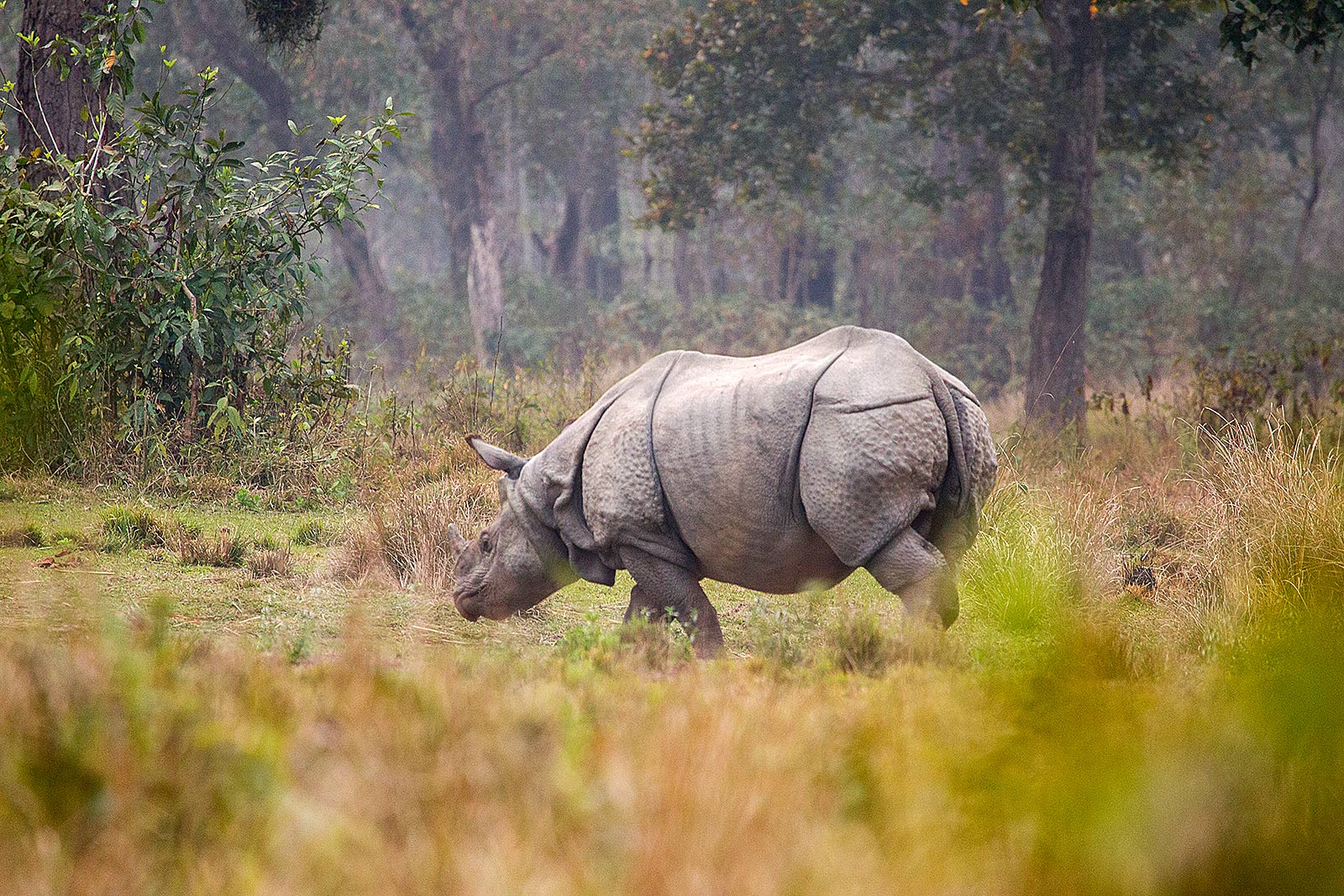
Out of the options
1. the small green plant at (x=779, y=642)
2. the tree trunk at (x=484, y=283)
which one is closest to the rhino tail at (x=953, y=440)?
the small green plant at (x=779, y=642)

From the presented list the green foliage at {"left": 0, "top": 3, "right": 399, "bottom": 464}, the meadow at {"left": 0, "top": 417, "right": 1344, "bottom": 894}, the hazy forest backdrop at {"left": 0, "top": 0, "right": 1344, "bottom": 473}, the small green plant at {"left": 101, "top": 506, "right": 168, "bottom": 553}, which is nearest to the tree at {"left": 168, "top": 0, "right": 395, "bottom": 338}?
the hazy forest backdrop at {"left": 0, "top": 0, "right": 1344, "bottom": 473}

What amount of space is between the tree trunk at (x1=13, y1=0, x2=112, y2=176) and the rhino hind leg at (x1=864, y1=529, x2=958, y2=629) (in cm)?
682

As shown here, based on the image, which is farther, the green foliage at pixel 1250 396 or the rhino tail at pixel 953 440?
the green foliage at pixel 1250 396

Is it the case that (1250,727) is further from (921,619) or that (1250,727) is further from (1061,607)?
(921,619)

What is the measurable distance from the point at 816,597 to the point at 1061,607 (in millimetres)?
1167

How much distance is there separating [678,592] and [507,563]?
920mm

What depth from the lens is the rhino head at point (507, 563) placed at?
6.00 meters

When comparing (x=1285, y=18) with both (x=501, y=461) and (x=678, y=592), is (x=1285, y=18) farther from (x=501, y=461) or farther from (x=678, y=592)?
(x=501, y=461)

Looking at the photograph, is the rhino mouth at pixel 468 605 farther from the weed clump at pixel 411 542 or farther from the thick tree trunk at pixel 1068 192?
the thick tree trunk at pixel 1068 192

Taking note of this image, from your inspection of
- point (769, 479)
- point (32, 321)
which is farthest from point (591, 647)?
point (32, 321)

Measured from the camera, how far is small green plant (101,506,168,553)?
721 centimetres

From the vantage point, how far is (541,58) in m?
28.0

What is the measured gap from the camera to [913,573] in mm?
5066

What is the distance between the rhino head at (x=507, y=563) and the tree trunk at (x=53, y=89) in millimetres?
4965
